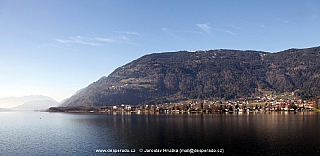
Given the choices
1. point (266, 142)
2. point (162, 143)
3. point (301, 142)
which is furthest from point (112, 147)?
point (301, 142)

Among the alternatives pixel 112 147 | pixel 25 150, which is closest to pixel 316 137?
pixel 112 147

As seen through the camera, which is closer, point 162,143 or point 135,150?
point 135,150

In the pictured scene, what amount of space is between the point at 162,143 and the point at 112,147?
41.5ft

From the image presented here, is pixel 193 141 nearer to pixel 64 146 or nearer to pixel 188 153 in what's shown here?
pixel 188 153

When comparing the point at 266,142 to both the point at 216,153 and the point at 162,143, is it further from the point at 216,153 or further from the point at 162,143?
the point at 162,143

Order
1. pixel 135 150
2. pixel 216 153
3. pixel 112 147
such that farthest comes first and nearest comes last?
pixel 112 147 → pixel 135 150 → pixel 216 153

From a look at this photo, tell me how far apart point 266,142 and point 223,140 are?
34.8 feet

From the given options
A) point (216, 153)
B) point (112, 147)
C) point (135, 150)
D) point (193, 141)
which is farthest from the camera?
point (193, 141)

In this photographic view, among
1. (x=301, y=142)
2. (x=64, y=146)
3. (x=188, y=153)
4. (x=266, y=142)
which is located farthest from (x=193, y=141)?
(x=64, y=146)

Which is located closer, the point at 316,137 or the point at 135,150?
the point at 135,150

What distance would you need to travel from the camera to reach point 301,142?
63656mm

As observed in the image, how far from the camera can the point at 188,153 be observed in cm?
5425

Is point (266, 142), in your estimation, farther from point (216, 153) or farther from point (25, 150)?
point (25, 150)

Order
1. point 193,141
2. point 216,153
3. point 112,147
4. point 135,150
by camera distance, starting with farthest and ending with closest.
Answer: point 193,141 → point 112,147 → point 135,150 → point 216,153
